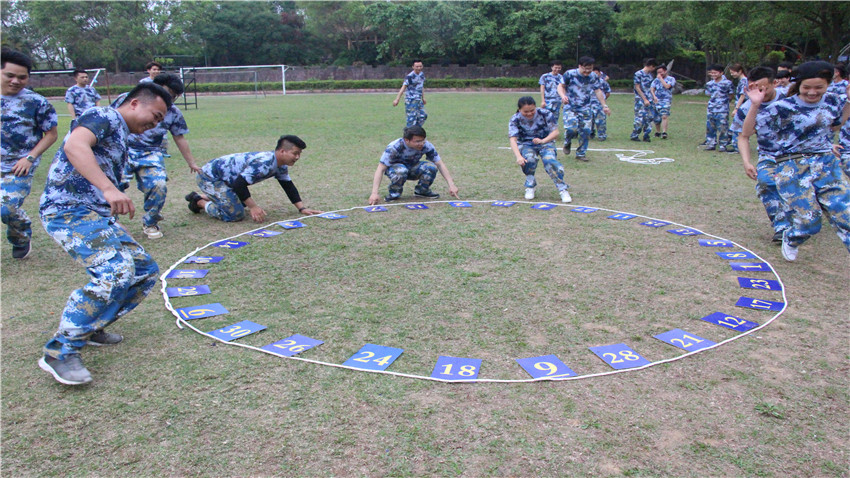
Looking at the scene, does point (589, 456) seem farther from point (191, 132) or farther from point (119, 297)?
point (191, 132)

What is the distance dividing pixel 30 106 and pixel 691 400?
573cm

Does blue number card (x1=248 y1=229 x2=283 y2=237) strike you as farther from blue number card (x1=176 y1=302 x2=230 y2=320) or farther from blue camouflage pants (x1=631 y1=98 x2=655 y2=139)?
blue camouflage pants (x1=631 y1=98 x2=655 y2=139)

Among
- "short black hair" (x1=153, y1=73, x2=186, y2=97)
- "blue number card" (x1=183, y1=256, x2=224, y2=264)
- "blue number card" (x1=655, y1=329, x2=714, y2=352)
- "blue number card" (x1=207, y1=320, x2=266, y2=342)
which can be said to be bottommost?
"blue number card" (x1=207, y1=320, x2=266, y2=342)

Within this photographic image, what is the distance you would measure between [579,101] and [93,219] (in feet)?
30.8

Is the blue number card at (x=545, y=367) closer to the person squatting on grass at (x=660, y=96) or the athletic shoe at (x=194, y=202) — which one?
the athletic shoe at (x=194, y=202)

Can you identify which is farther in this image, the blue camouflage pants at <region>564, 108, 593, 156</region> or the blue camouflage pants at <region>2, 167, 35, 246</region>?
the blue camouflage pants at <region>564, 108, 593, 156</region>

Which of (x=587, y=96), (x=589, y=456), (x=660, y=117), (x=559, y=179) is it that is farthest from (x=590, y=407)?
(x=660, y=117)

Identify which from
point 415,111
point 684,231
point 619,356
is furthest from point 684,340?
point 415,111

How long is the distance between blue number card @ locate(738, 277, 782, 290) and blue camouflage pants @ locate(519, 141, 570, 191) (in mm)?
3029

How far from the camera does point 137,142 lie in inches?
255

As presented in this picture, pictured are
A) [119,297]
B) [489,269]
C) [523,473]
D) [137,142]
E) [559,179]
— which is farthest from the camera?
[559,179]

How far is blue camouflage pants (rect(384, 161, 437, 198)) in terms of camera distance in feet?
25.2

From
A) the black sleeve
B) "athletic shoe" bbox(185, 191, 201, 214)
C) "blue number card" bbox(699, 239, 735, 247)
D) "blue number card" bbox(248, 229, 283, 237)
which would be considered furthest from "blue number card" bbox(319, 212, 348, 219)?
"blue number card" bbox(699, 239, 735, 247)

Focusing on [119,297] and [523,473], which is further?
[119,297]
